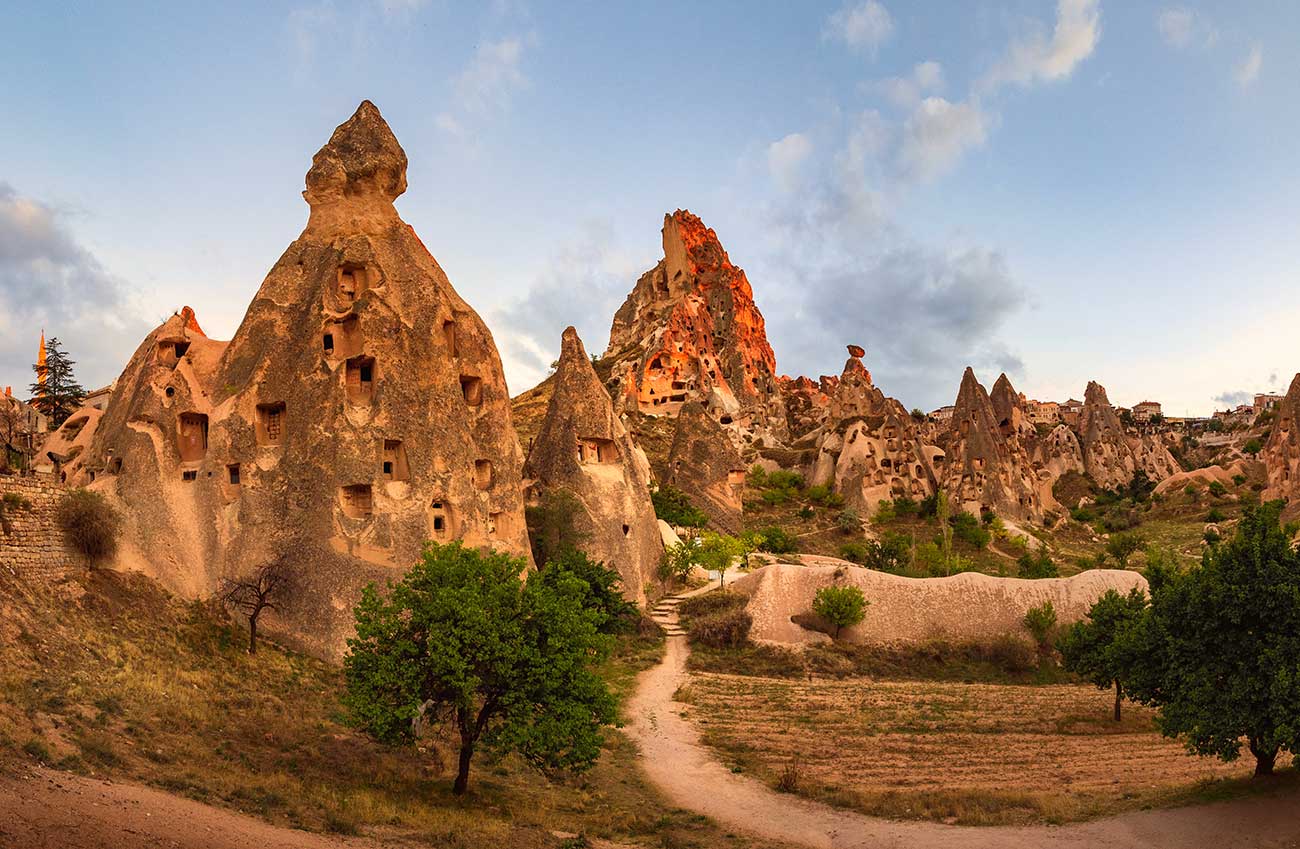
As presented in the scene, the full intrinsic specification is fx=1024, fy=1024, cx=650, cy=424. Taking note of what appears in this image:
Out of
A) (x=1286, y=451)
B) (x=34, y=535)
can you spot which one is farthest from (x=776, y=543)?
(x=34, y=535)

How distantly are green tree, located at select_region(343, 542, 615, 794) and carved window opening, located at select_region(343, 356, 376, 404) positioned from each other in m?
11.5

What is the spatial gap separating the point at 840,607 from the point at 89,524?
88.3ft

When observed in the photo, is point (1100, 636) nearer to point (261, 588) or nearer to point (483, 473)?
point (483, 473)

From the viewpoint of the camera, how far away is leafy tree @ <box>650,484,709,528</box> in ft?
183

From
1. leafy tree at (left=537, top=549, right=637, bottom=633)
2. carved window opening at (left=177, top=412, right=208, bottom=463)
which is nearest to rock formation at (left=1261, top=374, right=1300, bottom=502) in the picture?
leafy tree at (left=537, top=549, right=637, bottom=633)

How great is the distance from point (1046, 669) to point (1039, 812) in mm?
20459

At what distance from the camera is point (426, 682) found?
20.2 meters

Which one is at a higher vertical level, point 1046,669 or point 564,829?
point 1046,669

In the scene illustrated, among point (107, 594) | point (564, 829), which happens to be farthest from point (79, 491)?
point (564, 829)

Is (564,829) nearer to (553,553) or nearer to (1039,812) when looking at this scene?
(1039,812)

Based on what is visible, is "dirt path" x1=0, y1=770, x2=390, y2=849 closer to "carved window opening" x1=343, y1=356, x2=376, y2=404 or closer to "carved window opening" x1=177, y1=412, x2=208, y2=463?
"carved window opening" x1=343, y1=356, x2=376, y2=404

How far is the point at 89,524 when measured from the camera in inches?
1012

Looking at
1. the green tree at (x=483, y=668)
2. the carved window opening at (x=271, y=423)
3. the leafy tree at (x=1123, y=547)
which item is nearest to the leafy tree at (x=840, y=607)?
the green tree at (x=483, y=668)

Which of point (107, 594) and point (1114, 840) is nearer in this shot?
point (1114, 840)
